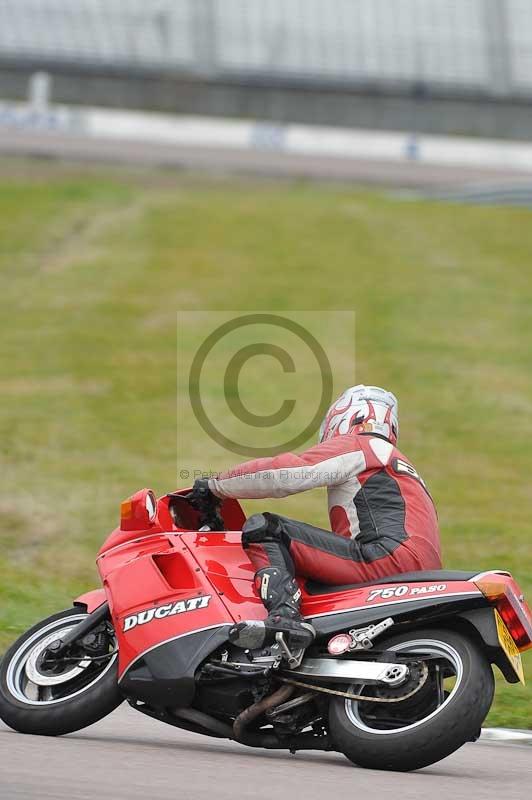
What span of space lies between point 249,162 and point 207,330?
21.2m

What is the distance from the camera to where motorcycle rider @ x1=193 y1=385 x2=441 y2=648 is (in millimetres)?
5832

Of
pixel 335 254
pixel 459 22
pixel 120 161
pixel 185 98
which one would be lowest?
pixel 335 254

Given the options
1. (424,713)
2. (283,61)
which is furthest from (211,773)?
(283,61)

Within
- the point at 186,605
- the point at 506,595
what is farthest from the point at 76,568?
the point at 506,595

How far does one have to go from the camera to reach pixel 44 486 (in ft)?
40.1

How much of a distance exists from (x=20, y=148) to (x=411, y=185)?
11.7 meters

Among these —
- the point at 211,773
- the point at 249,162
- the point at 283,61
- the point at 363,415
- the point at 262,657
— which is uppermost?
the point at 283,61

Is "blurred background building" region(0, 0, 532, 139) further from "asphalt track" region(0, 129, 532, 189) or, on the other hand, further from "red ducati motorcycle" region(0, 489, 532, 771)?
"red ducati motorcycle" region(0, 489, 532, 771)

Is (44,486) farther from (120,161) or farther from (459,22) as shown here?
(459,22)

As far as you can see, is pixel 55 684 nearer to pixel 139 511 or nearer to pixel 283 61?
pixel 139 511

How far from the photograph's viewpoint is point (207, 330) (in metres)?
20.5

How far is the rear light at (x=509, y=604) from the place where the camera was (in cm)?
542

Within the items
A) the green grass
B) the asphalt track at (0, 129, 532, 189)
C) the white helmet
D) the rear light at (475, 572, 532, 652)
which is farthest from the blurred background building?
the rear light at (475, 572, 532, 652)

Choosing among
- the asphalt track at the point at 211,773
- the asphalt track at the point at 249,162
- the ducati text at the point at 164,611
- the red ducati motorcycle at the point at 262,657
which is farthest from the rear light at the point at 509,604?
the asphalt track at the point at 249,162
